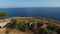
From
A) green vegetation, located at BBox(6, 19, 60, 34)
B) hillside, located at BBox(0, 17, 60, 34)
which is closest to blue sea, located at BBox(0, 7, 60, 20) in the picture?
hillside, located at BBox(0, 17, 60, 34)

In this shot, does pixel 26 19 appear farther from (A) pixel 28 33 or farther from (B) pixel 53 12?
(B) pixel 53 12

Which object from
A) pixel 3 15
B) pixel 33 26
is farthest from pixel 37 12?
pixel 3 15

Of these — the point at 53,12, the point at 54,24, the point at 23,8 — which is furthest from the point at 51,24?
the point at 23,8

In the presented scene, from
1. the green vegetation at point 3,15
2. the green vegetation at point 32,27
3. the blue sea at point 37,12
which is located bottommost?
the green vegetation at point 32,27

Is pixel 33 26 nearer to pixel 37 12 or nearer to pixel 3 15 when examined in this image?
pixel 37 12

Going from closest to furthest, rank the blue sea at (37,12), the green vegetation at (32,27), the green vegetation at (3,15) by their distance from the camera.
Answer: the green vegetation at (32,27), the blue sea at (37,12), the green vegetation at (3,15)

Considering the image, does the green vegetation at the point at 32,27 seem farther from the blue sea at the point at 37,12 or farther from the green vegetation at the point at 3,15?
the green vegetation at the point at 3,15


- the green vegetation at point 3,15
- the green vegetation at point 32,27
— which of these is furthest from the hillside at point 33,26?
the green vegetation at point 3,15

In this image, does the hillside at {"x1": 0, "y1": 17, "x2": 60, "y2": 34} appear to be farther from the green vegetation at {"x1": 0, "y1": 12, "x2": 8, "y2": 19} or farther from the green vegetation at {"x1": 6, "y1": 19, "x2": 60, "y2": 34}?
the green vegetation at {"x1": 0, "y1": 12, "x2": 8, "y2": 19}

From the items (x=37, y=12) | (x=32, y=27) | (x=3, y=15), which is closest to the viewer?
(x=32, y=27)
